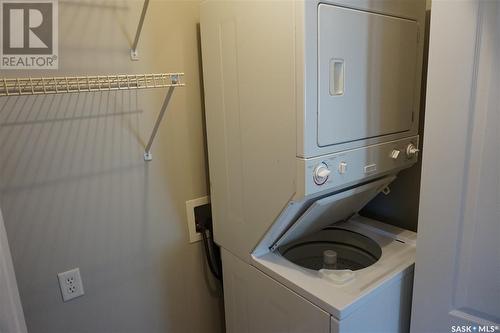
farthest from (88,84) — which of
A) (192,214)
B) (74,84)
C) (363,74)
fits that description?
(363,74)

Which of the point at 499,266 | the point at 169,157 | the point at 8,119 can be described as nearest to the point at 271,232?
the point at 169,157

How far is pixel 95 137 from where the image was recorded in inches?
68.8

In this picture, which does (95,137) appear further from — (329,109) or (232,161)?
(329,109)

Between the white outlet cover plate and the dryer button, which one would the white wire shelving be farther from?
the dryer button

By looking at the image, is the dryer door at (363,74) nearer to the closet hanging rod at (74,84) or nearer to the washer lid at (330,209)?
the washer lid at (330,209)

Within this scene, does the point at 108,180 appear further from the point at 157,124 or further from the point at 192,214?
the point at 192,214

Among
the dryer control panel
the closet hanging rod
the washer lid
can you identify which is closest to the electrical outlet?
the closet hanging rod

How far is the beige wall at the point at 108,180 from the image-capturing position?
1622 mm

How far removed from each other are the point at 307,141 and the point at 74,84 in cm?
105

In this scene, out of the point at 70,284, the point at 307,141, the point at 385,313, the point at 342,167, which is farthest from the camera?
the point at 70,284

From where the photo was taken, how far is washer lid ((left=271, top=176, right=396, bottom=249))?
1.66 meters

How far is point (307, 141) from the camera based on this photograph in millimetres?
1371

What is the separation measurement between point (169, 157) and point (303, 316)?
1101mm

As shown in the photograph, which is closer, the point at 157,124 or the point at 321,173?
the point at 321,173
